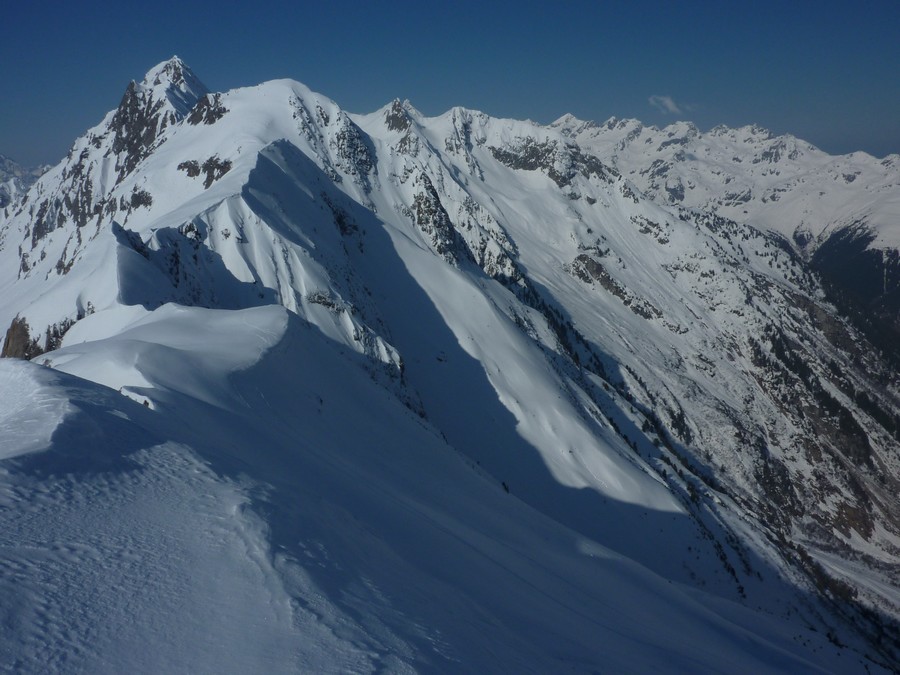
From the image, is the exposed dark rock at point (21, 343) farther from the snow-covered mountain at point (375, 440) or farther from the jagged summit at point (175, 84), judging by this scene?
the jagged summit at point (175, 84)

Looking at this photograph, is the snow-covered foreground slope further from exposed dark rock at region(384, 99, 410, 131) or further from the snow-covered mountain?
exposed dark rock at region(384, 99, 410, 131)

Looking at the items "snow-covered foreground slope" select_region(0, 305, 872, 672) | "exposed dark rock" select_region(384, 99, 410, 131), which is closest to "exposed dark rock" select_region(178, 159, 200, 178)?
"snow-covered foreground slope" select_region(0, 305, 872, 672)

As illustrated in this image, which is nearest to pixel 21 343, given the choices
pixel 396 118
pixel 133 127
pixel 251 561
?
pixel 251 561

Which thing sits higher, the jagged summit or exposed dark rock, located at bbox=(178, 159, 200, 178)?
the jagged summit

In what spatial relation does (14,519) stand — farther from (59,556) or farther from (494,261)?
(494,261)

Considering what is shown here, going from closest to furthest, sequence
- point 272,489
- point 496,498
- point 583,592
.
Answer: point 272,489 < point 583,592 < point 496,498

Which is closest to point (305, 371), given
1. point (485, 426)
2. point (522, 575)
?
point (522, 575)

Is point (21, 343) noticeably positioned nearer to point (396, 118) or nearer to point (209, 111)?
point (209, 111)
